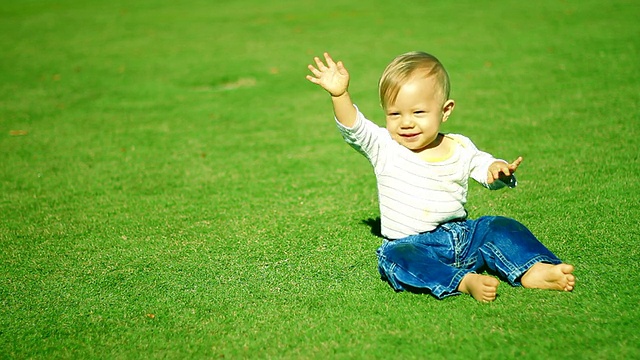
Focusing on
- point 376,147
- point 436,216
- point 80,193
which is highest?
point 376,147

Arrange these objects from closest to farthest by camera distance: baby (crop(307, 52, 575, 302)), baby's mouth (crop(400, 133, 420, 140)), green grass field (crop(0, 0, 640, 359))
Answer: green grass field (crop(0, 0, 640, 359))
baby (crop(307, 52, 575, 302))
baby's mouth (crop(400, 133, 420, 140))

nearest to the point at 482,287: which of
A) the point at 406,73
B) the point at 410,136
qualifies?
the point at 410,136

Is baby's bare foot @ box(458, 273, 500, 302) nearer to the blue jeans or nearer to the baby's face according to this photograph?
the blue jeans

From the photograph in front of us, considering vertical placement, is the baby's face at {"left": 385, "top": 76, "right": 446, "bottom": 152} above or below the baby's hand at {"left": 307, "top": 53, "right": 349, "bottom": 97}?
below

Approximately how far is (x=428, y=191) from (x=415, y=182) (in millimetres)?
73

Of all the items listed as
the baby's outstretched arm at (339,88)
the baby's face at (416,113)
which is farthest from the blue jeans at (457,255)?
the baby's outstretched arm at (339,88)

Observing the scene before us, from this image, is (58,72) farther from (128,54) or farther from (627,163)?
(627,163)

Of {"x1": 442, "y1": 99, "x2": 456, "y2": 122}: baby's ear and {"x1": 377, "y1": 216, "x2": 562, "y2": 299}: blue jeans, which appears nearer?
{"x1": 377, "y1": 216, "x2": 562, "y2": 299}: blue jeans

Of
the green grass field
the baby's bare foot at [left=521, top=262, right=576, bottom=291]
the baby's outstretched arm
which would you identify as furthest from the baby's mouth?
the baby's bare foot at [left=521, top=262, right=576, bottom=291]

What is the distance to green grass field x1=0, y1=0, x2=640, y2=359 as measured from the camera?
2.46 metres

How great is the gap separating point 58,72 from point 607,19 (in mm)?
7348

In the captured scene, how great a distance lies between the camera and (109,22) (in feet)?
35.5

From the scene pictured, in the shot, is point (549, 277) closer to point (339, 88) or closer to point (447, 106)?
point (447, 106)

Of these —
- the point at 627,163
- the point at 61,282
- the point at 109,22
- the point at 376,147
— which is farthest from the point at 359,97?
the point at 109,22
